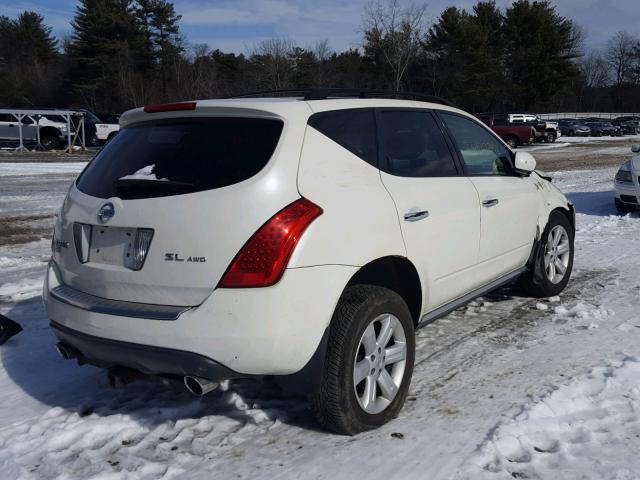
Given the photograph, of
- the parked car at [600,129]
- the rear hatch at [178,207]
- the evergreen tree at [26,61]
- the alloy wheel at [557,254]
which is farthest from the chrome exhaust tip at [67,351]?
the evergreen tree at [26,61]

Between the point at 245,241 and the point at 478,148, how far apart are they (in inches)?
100

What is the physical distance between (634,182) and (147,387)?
27.6 ft

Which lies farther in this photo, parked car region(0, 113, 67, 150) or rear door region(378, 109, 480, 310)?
parked car region(0, 113, 67, 150)

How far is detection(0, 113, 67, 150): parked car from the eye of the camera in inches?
1005

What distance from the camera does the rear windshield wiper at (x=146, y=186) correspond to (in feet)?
9.97

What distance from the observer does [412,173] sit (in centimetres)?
379

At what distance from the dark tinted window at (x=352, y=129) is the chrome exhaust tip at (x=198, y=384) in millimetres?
1359

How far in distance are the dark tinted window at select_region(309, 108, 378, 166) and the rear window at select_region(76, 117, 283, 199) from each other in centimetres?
30

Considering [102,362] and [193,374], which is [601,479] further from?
[102,362]

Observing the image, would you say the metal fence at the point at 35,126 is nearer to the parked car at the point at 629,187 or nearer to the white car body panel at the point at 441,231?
the parked car at the point at 629,187

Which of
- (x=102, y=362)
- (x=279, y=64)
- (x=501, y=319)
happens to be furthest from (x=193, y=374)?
(x=279, y=64)

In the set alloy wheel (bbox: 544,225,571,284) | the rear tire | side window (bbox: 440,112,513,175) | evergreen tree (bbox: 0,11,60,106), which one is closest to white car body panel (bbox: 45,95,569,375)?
side window (bbox: 440,112,513,175)

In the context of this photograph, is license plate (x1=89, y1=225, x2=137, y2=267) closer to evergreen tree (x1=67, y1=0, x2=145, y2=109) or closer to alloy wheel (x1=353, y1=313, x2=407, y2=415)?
alloy wheel (x1=353, y1=313, x2=407, y2=415)

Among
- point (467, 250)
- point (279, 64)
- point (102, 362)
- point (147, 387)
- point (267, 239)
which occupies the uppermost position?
point (279, 64)
